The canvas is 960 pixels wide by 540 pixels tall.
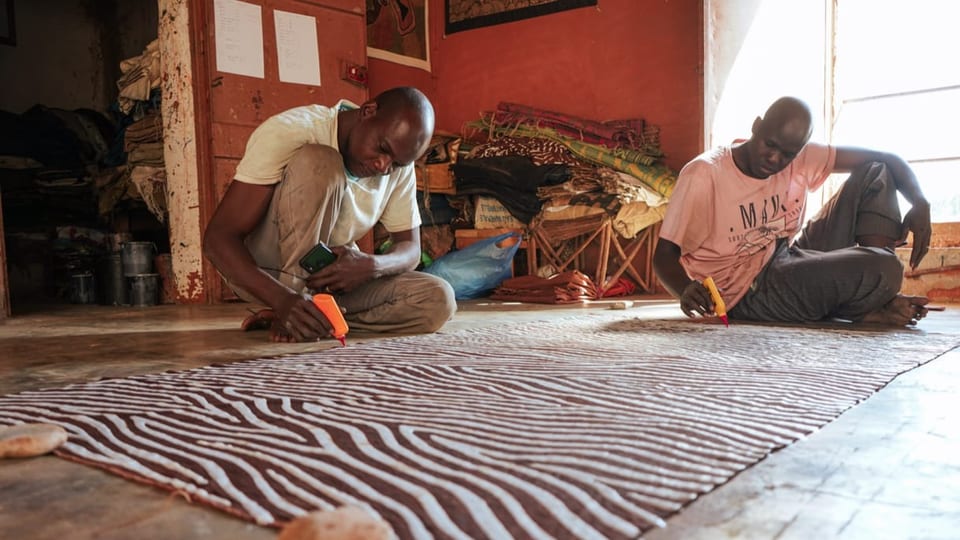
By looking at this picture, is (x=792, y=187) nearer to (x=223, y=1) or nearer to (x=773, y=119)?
(x=773, y=119)

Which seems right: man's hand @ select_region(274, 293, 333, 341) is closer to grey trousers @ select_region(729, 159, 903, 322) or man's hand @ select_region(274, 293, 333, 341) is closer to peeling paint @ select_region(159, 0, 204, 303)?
grey trousers @ select_region(729, 159, 903, 322)

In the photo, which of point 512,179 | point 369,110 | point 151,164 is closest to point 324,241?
point 369,110

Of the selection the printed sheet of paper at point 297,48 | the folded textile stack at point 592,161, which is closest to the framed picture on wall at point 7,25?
the printed sheet of paper at point 297,48

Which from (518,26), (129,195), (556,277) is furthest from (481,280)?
(129,195)

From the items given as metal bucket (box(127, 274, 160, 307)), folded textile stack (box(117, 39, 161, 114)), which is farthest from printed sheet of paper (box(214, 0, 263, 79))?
metal bucket (box(127, 274, 160, 307))

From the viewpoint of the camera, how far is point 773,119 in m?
2.20

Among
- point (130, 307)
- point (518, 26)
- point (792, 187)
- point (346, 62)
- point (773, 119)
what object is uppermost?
point (518, 26)

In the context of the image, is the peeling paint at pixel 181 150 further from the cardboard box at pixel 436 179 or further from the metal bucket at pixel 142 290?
the cardboard box at pixel 436 179

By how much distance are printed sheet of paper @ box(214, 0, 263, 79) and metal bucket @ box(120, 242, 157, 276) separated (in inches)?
49.8

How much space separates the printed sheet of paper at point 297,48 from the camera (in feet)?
14.1

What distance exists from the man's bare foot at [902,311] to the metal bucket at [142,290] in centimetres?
395

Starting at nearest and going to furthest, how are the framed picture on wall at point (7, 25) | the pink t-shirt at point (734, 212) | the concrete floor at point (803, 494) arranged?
the concrete floor at point (803, 494), the pink t-shirt at point (734, 212), the framed picture on wall at point (7, 25)

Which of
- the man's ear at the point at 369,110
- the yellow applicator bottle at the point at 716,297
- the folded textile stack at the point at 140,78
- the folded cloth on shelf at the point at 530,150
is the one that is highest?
the folded textile stack at the point at 140,78

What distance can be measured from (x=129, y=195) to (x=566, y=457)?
4.66 metres
